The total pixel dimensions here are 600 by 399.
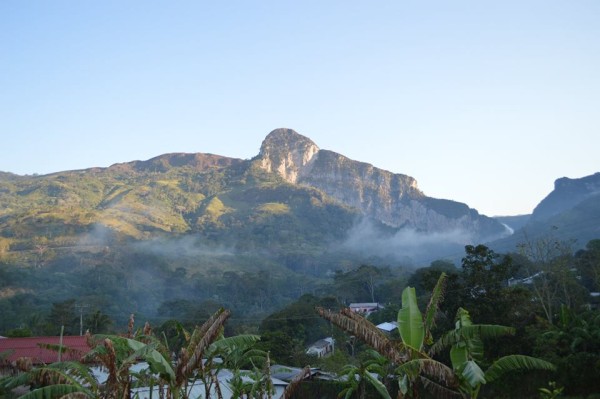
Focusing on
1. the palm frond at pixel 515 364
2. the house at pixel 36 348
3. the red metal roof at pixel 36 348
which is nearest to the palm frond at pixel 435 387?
the palm frond at pixel 515 364

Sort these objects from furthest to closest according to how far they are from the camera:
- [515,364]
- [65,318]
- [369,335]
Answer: [65,318]
[515,364]
[369,335]

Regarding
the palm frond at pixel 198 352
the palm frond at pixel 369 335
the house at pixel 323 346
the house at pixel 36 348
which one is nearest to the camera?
the palm frond at pixel 198 352

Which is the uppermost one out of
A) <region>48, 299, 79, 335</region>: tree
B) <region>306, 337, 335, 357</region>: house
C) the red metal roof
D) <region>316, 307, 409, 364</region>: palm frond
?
<region>316, 307, 409, 364</region>: palm frond

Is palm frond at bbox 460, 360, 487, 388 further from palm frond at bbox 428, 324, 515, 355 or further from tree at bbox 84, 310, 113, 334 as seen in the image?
tree at bbox 84, 310, 113, 334

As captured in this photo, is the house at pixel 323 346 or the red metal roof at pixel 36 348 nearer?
the red metal roof at pixel 36 348

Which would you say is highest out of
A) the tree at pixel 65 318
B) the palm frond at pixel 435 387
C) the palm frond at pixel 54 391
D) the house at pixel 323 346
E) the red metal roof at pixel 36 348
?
the palm frond at pixel 54 391

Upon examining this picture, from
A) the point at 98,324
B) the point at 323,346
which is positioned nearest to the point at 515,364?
the point at 98,324

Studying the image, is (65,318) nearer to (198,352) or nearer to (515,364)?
(198,352)

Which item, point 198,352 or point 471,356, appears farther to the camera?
point 471,356

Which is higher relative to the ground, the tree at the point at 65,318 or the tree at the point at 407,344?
the tree at the point at 407,344

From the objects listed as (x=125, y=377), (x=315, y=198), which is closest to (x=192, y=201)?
(x=315, y=198)

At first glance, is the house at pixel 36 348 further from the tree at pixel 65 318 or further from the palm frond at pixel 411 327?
the tree at pixel 65 318

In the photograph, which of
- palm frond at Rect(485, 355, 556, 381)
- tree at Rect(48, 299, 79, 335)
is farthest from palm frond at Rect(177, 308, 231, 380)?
tree at Rect(48, 299, 79, 335)

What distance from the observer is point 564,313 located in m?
22.2
